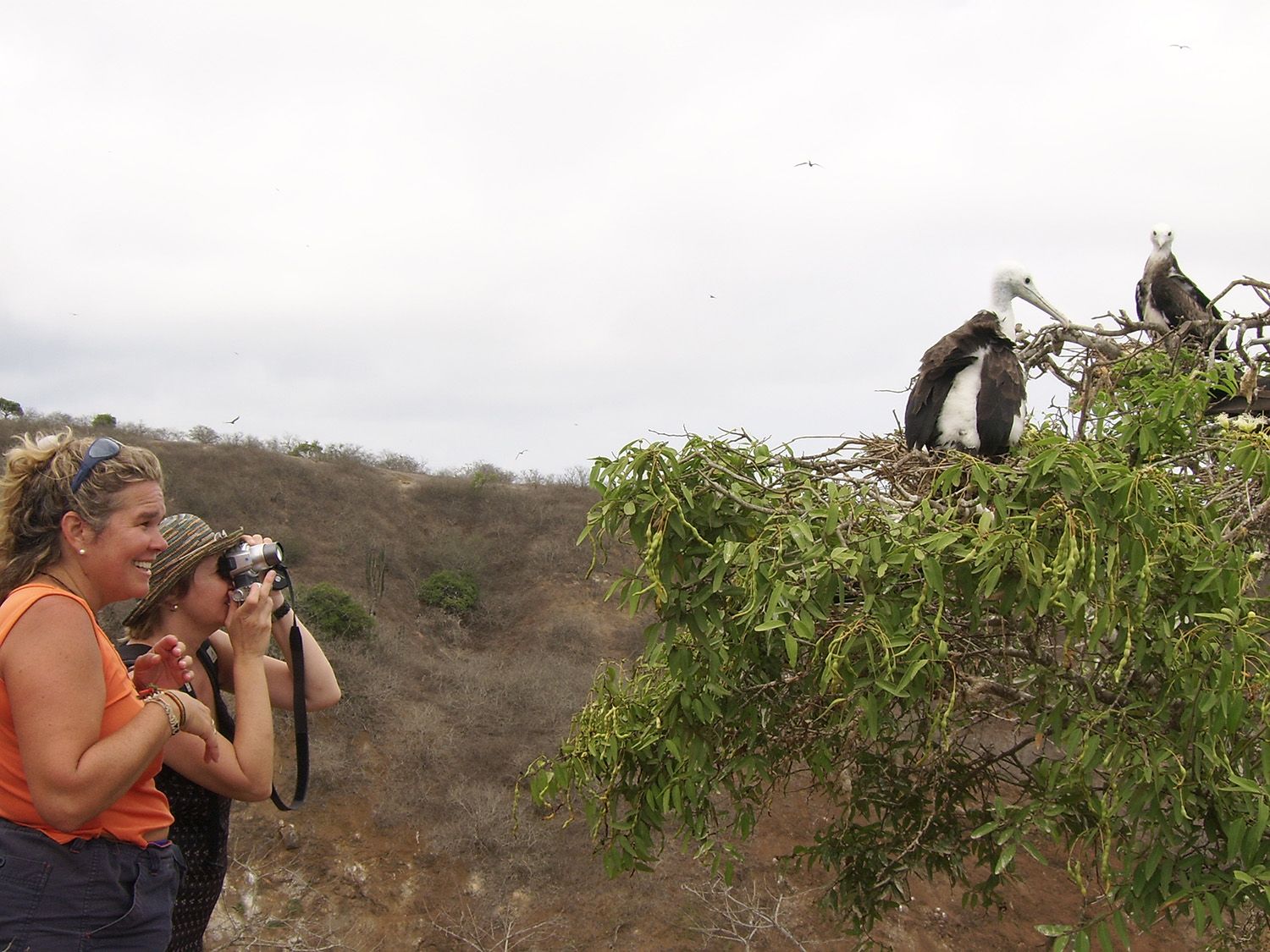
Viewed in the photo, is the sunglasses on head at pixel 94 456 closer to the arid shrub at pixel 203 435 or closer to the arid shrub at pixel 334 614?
the arid shrub at pixel 334 614

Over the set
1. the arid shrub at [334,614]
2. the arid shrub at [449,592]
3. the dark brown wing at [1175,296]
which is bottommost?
the arid shrub at [449,592]

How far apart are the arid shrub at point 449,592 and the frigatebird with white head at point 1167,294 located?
34.9 ft

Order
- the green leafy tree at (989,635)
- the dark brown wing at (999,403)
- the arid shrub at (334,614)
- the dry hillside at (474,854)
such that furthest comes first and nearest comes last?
the arid shrub at (334,614) < the dry hillside at (474,854) < the dark brown wing at (999,403) < the green leafy tree at (989,635)

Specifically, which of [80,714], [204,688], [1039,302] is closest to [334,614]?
[1039,302]

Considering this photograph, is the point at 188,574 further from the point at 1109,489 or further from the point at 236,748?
the point at 1109,489

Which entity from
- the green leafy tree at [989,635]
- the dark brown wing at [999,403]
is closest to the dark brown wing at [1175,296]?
the dark brown wing at [999,403]

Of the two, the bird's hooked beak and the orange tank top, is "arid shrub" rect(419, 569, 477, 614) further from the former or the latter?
the orange tank top

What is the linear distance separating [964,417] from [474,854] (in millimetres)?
5946

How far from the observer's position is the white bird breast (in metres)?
3.22

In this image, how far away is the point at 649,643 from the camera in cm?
231

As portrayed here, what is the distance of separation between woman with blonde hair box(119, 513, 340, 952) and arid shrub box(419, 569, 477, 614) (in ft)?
40.7

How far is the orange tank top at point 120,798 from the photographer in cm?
137

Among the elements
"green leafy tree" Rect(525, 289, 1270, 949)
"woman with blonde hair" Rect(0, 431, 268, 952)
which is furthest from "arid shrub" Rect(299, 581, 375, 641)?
"woman with blonde hair" Rect(0, 431, 268, 952)

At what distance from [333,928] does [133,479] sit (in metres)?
6.37
